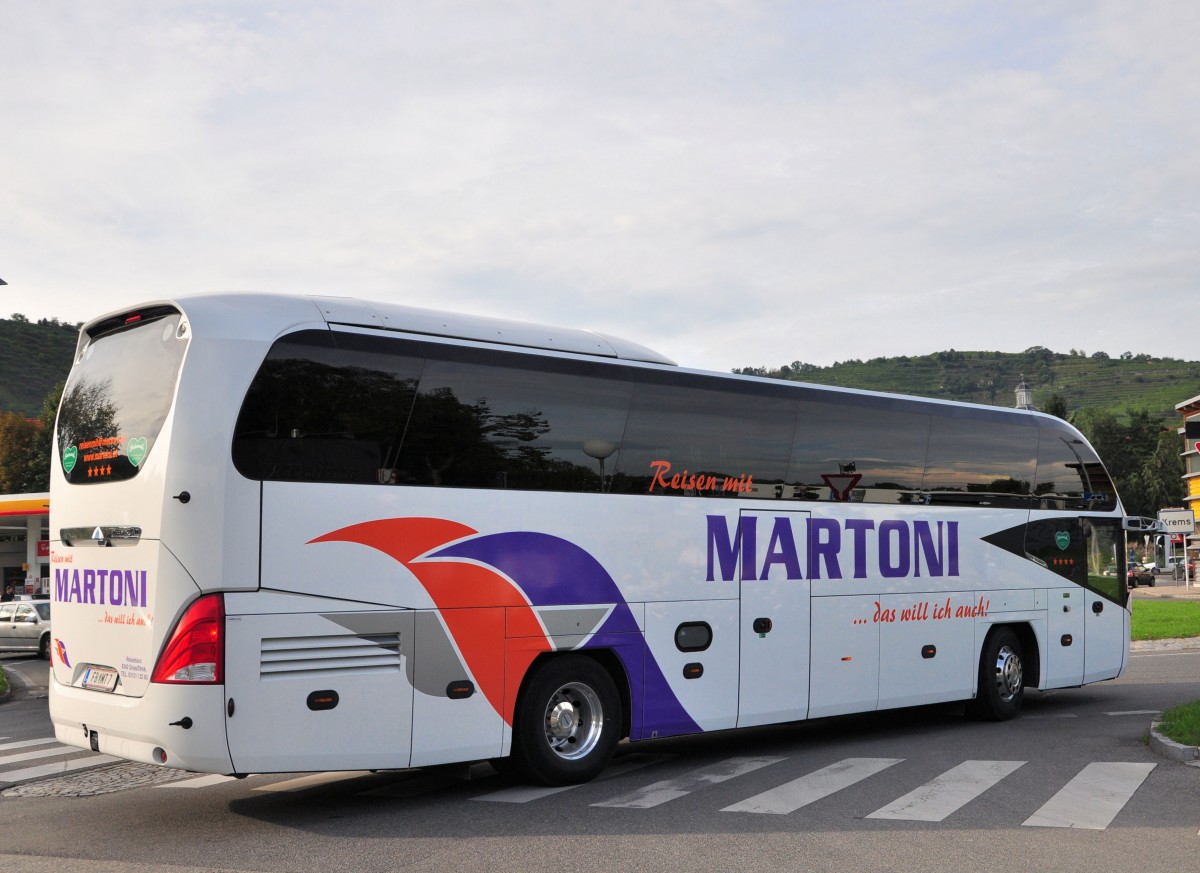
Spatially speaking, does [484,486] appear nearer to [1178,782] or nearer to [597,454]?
[597,454]

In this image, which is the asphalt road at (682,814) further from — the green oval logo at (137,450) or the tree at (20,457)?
the tree at (20,457)

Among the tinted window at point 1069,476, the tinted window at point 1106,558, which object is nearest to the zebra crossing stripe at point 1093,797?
the tinted window at point 1069,476

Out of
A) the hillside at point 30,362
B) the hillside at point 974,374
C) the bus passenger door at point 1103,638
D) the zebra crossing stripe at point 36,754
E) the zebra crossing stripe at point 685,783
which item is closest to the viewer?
the zebra crossing stripe at point 685,783

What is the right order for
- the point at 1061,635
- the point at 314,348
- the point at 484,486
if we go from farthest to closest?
the point at 1061,635 → the point at 484,486 → the point at 314,348

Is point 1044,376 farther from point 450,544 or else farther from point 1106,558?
point 450,544

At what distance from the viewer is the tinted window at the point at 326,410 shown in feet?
26.4

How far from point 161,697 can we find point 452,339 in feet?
11.1

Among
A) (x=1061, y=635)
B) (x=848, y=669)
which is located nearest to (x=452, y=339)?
(x=848, y=669)

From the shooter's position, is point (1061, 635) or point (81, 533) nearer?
point (81, 533)

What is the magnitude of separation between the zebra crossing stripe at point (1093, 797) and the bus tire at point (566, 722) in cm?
344

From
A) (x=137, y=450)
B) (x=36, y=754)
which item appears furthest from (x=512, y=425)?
(x=36, y=754)

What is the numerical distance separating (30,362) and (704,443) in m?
119

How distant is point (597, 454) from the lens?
398 inches

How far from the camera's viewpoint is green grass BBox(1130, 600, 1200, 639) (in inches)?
1104
